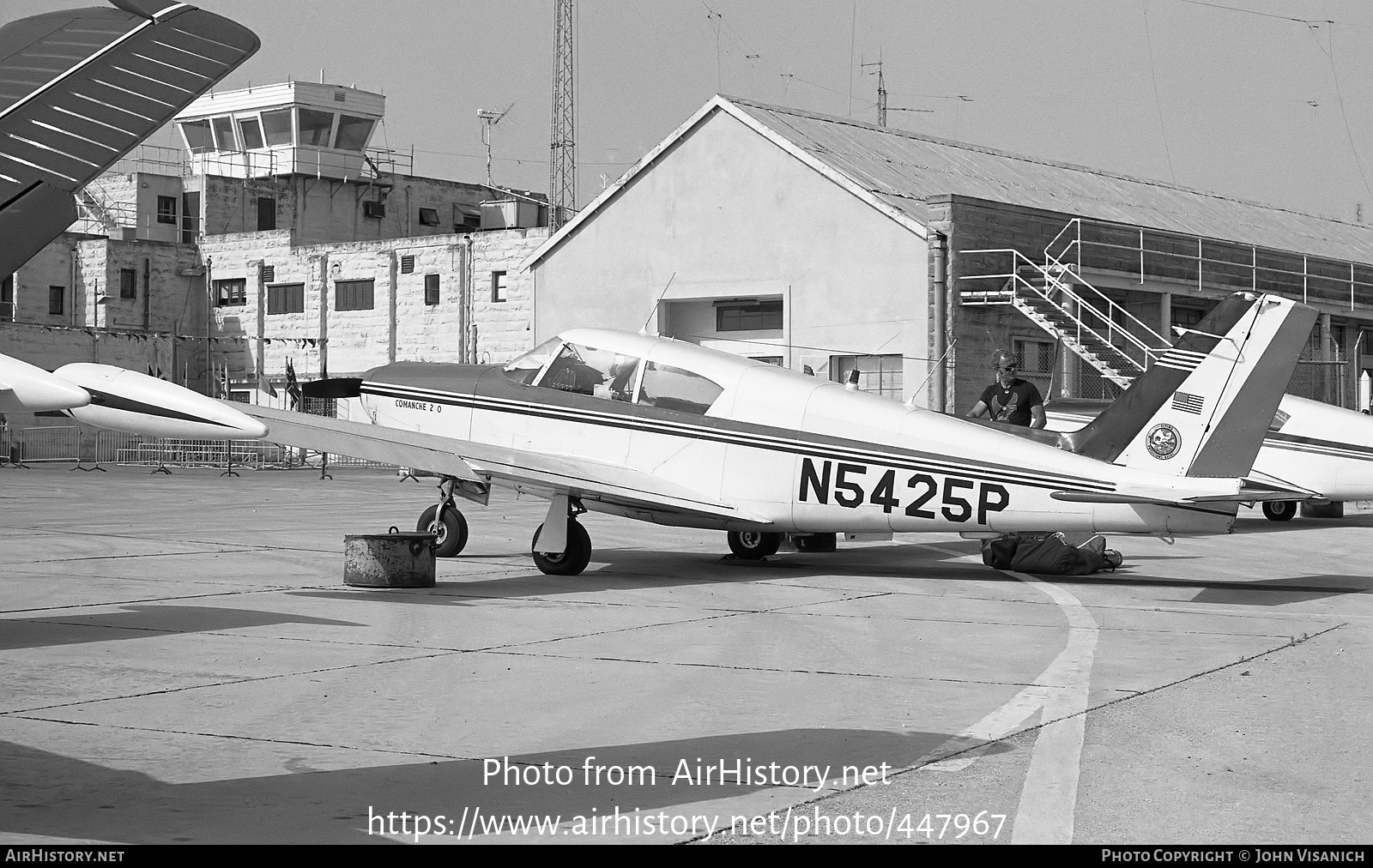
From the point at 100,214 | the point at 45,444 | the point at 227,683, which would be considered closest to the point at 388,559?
the point at 227,683

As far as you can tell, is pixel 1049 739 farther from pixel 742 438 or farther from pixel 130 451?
pixel 130 451

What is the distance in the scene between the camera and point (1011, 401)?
676 inches

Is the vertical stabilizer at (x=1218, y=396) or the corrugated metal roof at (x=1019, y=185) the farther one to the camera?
the corrugated metal roof at (x=1019, y=185)

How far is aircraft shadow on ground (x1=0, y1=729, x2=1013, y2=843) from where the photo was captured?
16.8ft

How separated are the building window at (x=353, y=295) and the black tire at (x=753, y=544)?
35.8m

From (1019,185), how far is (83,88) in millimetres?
36398

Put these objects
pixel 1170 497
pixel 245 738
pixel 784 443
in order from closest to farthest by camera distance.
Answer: pixel 245 738
pixel 1170 497
pixel 784 443

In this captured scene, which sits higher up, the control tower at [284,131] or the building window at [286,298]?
the control tower at [284,131]

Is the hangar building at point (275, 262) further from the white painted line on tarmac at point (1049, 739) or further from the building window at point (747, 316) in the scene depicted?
the white painted line on tarmac at point (1049, 739)

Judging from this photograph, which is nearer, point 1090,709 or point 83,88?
point 83,88

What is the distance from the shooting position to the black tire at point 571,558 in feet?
45.6

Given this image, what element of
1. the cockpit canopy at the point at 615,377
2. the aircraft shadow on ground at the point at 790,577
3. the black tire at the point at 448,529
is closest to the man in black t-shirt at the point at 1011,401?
the aircraft shadow on ground at the point at 790,577
